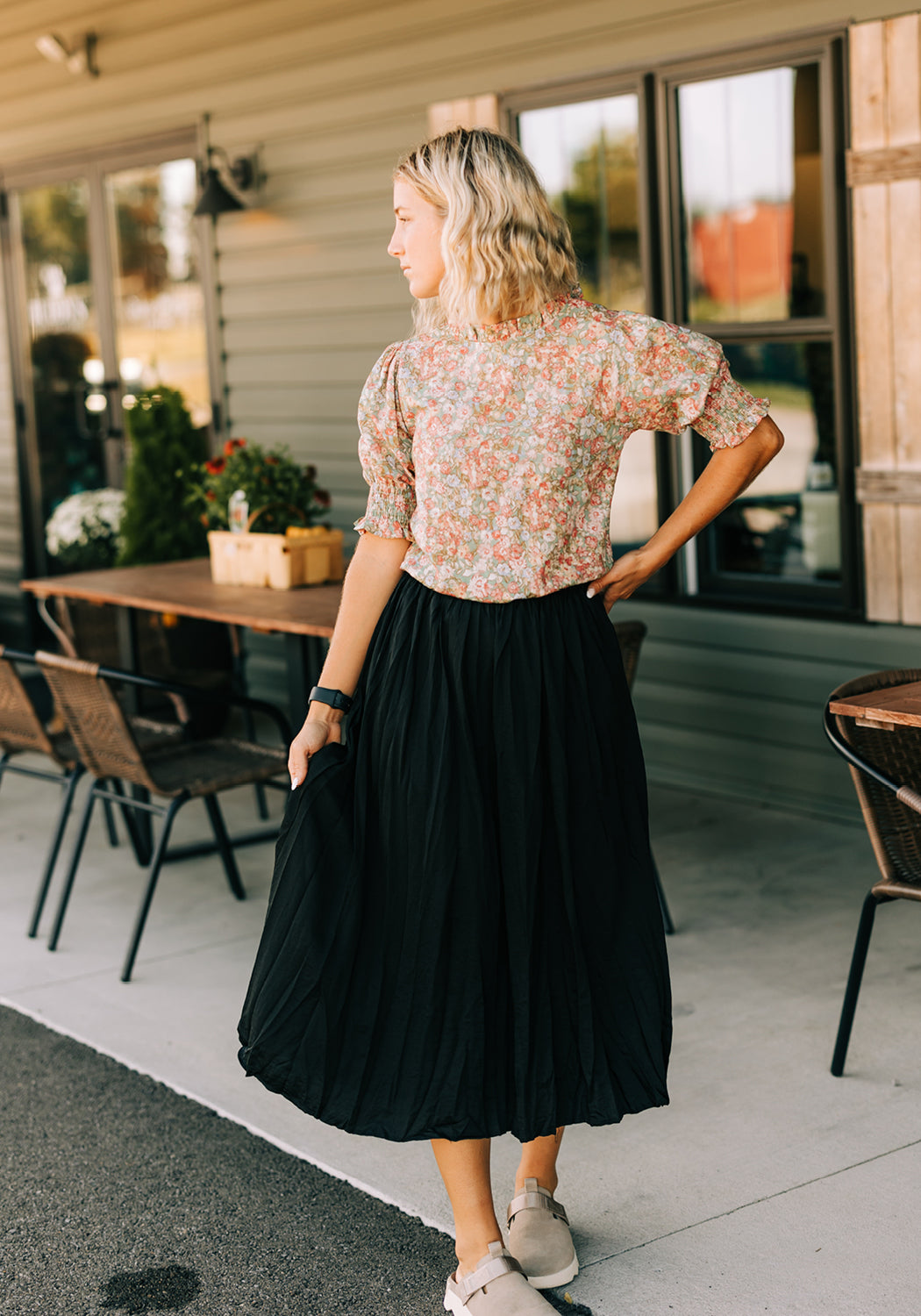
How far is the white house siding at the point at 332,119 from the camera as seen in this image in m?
5.15

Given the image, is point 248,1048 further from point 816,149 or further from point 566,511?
point 816,149

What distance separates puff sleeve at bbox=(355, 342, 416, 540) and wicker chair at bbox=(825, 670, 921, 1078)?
3.22 ft

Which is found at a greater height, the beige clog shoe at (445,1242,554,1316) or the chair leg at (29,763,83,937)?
the chair leg at (29,763,83,937)

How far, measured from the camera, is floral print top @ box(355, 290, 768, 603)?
2238 mm

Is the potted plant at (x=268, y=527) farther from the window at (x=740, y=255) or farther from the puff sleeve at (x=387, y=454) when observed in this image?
the puff sleeve at (x=387, y=454)

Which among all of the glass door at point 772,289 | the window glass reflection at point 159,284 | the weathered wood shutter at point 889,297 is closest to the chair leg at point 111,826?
the glass door at point 772,289

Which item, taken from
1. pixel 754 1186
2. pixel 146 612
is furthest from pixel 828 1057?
pixel 146 612

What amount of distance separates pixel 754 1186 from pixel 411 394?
1.50m

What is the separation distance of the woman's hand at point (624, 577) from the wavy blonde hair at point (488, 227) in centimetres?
42

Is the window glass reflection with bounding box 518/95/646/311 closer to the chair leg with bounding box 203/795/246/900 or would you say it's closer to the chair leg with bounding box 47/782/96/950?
the chair leg with bounding box 203/795/246/900

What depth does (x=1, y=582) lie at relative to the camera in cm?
909

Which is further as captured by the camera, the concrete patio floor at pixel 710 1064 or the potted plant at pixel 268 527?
the potted plant at pixel 268 527

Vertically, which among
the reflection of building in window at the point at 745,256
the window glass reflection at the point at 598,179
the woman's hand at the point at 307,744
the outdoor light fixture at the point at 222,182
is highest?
the outdoor light fixture at the point at 222,182

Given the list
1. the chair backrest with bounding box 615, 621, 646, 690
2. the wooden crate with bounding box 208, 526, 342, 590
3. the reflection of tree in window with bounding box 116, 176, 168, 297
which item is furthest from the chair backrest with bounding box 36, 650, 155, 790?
the reflection of tree in window with bounding box 116, 176, 168, 297
